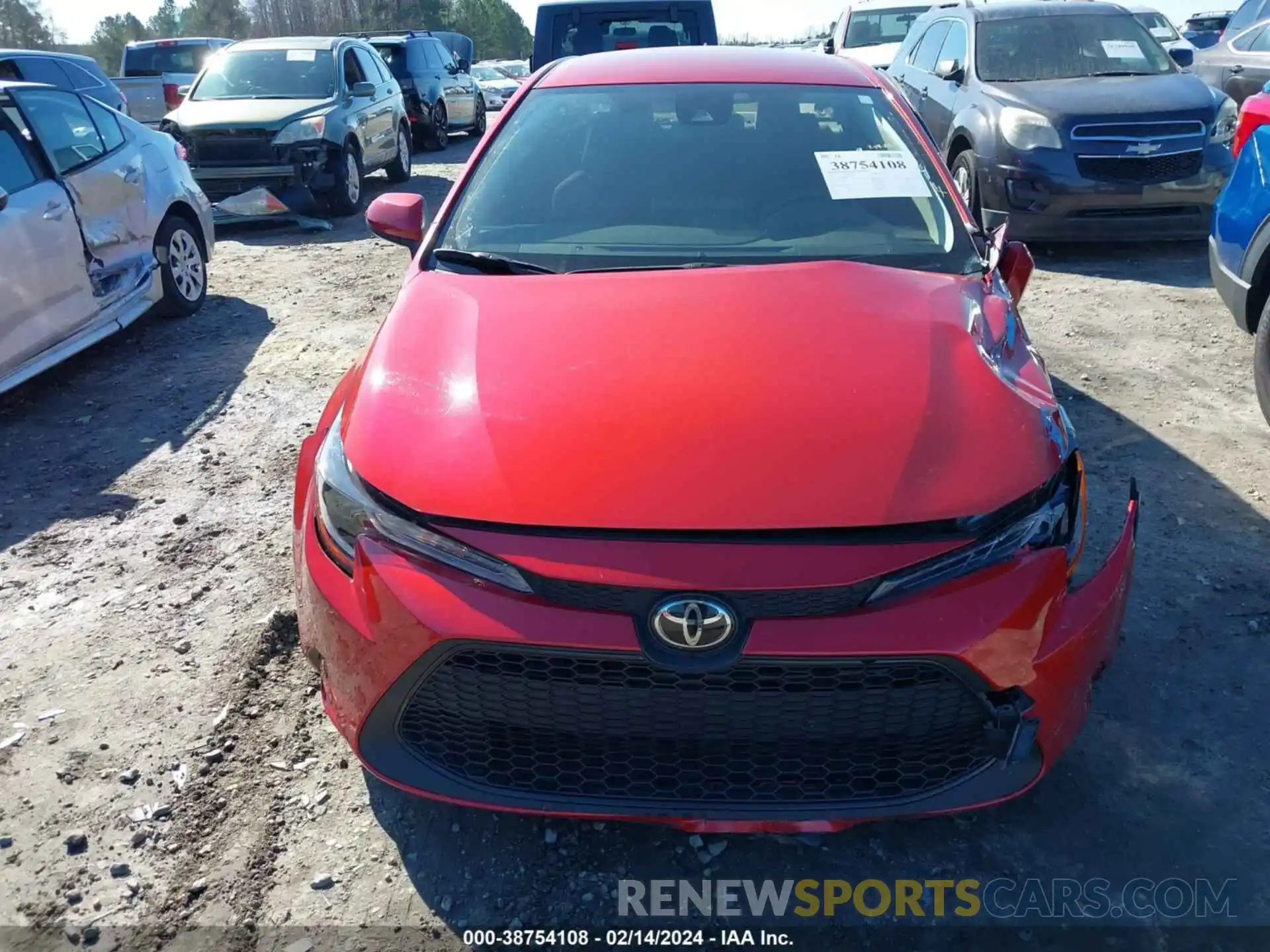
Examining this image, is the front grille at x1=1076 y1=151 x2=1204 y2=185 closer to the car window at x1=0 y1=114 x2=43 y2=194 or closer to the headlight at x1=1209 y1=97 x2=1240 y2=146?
the headlight at x1=1209 y1=97 x2=1240 y2=146

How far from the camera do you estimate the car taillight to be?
→ 4.44m

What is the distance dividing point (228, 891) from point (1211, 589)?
9.76 feet

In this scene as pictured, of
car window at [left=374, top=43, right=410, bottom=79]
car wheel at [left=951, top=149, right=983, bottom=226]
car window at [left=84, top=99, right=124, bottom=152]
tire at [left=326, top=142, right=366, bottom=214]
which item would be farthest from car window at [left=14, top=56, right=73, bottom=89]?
car wheel at [left=951, top=149, right=983, bottom=226]

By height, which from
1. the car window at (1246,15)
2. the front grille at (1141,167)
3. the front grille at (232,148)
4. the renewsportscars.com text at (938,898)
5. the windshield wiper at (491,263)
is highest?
the car window at (1246,15)

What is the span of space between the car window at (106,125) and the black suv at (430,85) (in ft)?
28.8

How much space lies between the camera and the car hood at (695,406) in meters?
1.86

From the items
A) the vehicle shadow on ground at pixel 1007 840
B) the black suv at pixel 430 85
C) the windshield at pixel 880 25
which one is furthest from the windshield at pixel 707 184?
the black suv at pixel 430 85

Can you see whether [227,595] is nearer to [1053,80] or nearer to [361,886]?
[361,886]

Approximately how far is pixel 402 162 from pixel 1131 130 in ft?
26.4

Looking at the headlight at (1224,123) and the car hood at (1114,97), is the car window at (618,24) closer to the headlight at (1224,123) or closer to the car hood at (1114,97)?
the car hood at (1114,97)

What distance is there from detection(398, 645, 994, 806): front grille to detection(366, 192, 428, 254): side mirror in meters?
1.90

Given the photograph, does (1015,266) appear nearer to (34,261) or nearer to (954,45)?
(34,261)

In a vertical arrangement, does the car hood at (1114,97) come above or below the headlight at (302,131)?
above

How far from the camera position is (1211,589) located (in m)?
3.15
